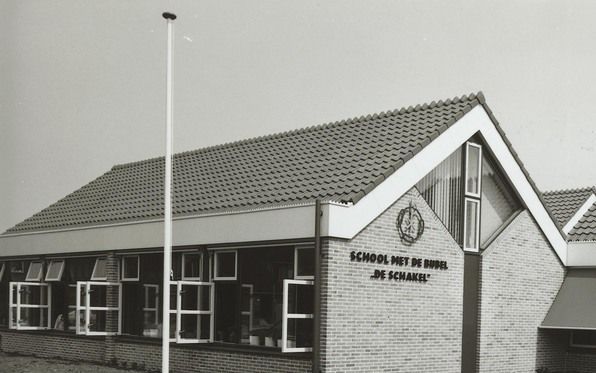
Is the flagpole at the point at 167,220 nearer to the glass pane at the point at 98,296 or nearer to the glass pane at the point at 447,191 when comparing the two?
the glass pane at the point at 447,191

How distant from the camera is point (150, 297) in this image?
20.6 metres

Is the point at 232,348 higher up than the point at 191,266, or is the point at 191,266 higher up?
the point at 191,266

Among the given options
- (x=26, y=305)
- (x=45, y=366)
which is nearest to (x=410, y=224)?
(x=45, y=366)

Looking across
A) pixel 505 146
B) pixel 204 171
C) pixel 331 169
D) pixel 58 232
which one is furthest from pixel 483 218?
pixel 58 232

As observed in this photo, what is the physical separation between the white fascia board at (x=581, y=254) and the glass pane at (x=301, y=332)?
9.20 metres

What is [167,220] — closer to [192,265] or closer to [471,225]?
[192,265]

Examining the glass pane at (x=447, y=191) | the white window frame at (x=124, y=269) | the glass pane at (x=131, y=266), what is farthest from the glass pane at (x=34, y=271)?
the glass pane at (x=447, y=191)

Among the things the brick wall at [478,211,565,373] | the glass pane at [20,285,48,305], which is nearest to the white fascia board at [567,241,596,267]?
the brick wall at [478,211,565,373]

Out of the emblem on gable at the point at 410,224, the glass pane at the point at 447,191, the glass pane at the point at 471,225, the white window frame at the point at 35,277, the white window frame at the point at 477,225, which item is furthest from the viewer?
the white window frame at the point at 35,277

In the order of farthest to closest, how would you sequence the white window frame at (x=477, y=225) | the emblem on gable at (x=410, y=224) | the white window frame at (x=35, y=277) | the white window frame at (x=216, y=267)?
the white window frame at (x=35, y=277), the white window frame at (x=477, y=225), the white window frame at (x=216, y=267), the emblem on gable at (x=410, y=224)

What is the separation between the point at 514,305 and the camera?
20484mm

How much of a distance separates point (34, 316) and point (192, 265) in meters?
7.60

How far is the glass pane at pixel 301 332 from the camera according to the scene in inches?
631

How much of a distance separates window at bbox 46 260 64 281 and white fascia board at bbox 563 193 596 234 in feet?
47.1
